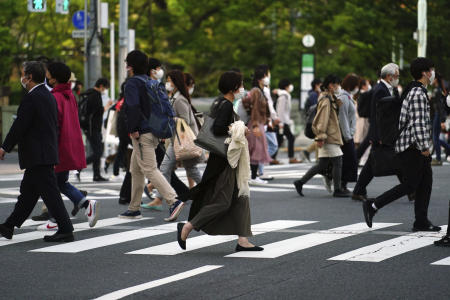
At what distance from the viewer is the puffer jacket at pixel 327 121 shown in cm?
1294

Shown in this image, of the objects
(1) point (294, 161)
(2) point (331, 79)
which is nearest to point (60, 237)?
(2) point (331, 79)

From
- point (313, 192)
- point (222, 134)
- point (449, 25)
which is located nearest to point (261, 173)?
point (313, 192)

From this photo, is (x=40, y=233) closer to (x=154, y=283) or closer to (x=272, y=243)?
(x=272, y=243)

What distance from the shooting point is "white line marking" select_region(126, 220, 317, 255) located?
842cm

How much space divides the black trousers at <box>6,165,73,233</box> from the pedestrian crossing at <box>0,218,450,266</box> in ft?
0.71

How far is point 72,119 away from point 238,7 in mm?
25916

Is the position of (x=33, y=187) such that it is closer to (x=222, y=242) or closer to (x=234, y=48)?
(x=222, y=242)

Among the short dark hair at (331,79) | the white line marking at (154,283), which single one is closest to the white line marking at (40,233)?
the white line marking at (154,283)

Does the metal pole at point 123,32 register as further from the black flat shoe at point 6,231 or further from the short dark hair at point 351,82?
the black flat shoe at point 6,231

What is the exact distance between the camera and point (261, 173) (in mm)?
16453

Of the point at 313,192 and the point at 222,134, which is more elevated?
the point at 222,134

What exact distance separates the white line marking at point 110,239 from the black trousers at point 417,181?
2.18m

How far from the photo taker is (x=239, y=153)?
826 cm

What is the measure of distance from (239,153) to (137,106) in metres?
2.30
